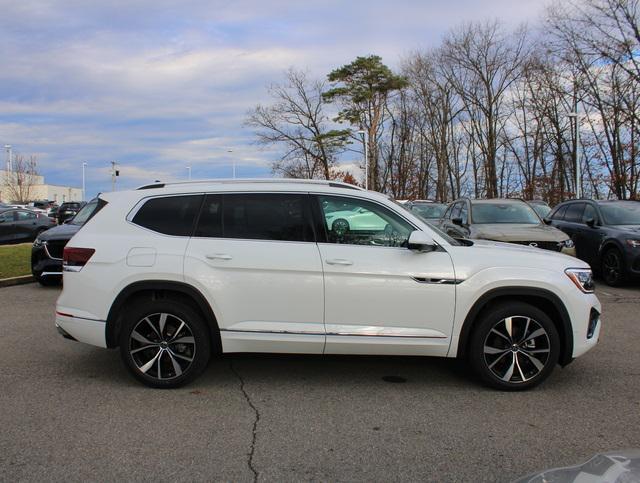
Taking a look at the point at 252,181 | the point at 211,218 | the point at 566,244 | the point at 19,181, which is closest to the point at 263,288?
the point at 211,218

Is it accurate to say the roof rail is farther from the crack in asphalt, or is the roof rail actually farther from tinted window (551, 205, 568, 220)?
tinted window (551, 205, 568, 220)

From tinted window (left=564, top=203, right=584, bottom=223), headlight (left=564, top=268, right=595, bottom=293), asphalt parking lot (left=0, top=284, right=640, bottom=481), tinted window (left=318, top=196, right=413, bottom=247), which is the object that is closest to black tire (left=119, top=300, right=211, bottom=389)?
Result: asphalt parking lot (left=0, top=284, right=640, bottom=481)

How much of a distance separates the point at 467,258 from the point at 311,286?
1.34 meters

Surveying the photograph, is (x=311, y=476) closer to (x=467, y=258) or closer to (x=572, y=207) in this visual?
(x=467, y=258)

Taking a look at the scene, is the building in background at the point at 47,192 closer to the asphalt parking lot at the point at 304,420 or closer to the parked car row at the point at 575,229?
the parked car row at the point at 575,229

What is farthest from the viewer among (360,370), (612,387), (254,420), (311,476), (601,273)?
(601,273)

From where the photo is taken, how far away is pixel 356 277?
4465 millimetres

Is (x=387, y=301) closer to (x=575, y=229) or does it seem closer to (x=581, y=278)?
(x=581, y=278)

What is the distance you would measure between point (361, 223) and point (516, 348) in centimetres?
170

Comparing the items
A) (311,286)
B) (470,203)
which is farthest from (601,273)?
(311,286)

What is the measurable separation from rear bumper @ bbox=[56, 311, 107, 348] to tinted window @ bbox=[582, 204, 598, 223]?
1024 cm

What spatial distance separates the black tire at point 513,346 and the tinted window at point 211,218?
2.40 m

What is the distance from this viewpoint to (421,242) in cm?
443

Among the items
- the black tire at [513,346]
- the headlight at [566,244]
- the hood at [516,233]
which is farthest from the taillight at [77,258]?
the headlight at [566,244]
